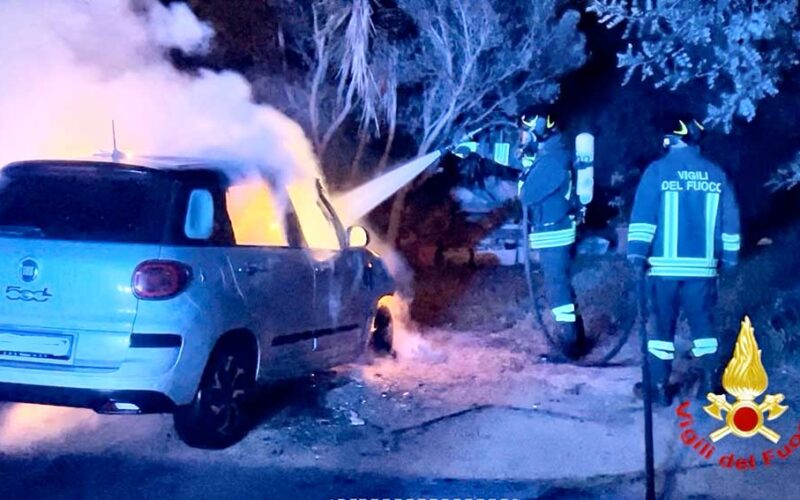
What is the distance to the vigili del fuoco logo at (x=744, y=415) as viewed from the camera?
4.91 metres

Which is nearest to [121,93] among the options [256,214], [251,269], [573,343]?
[256,214]

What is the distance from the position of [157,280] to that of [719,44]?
3850mm

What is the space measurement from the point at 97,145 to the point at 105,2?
50.8 inches

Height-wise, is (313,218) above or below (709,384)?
above

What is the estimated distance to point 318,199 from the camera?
6086 mm

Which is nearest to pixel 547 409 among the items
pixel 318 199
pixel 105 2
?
pixel 318 199

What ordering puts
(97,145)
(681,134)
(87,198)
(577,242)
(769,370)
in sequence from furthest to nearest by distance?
(577,242)
(769,370)
(681,134)
(97,145)
(87,198)

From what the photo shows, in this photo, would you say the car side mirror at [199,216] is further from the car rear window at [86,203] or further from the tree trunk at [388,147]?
the tree trunk at [388,147]

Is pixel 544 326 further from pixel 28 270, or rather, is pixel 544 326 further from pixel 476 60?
pixel 28 270

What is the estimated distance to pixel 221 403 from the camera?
4.83 meters

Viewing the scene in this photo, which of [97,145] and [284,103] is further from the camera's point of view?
[284,103]

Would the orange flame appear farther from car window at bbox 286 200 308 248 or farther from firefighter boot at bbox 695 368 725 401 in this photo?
car window at bbox 286 200 308 248

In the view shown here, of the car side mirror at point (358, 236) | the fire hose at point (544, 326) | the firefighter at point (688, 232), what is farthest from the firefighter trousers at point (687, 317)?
the car side mirror at point (358, 236)

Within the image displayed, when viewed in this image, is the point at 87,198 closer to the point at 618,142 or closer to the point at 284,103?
the point at 284,103
